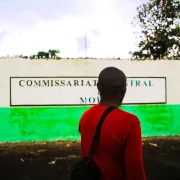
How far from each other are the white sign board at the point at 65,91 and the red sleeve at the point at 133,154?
8.65 meters

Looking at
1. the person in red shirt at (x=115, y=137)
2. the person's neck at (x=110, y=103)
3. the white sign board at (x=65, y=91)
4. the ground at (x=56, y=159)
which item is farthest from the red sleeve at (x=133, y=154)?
the white sign board at (x=65, y=91)

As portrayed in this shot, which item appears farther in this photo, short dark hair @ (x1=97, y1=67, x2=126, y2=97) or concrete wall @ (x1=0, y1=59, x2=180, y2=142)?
concrete wall @ (x1=0, y1=59, x2=180, y2=142)

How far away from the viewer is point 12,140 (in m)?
10.1

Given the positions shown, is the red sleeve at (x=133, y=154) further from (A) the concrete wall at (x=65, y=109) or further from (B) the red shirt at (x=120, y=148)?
(A) the concrete wall at (x=65, y=109)

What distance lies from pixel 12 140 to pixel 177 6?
16703mm

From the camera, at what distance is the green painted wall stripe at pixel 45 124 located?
10133 millimetres

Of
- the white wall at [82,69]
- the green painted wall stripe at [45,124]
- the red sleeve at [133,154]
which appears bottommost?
the green painted wall stripe at [45,124]

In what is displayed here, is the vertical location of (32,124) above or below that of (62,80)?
below

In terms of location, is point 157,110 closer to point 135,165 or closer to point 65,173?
point 65,173

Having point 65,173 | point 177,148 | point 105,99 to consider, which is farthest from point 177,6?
point 105,99

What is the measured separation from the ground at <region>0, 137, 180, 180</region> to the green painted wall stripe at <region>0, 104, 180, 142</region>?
0.64ft

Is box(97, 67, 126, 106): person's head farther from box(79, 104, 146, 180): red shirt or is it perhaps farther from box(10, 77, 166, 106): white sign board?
box(10, 77, 166, 106): white sign board

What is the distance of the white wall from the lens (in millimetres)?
10414

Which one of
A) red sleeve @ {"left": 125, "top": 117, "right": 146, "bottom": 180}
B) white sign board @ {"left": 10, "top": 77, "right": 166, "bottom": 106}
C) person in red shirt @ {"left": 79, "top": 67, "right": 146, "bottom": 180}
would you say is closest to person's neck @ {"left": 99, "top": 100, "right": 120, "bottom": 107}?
person in red shirt @ {"left": 79, "top": 67, "right": 146, "bottom": 180}
